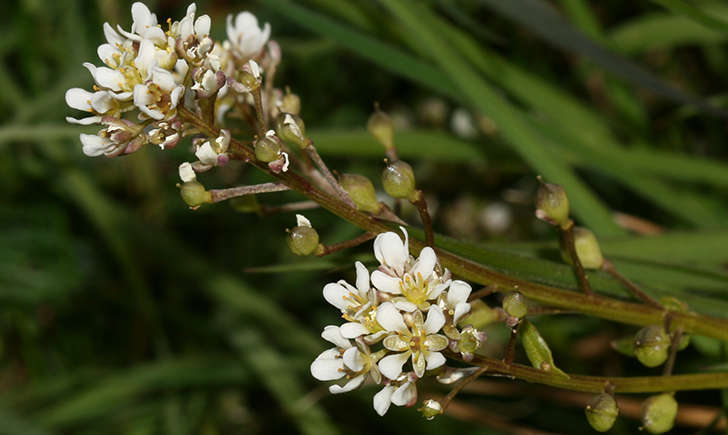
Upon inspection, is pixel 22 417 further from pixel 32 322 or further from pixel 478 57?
pixel 478 57

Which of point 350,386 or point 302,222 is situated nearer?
point 350,386

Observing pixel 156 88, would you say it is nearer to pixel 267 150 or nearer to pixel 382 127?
pixel 267 150

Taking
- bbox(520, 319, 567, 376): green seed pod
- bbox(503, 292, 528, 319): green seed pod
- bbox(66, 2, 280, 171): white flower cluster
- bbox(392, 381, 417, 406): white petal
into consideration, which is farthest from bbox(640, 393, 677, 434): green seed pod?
bbox(66, 2, 280, 171): white flower cluster

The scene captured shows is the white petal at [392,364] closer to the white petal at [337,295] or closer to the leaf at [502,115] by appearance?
the white petal at [337,295]

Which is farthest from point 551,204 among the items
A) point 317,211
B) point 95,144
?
point 317,211

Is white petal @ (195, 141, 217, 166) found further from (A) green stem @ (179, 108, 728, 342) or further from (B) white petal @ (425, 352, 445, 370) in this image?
(B) white petal @ (425, 352, 445, 370)
